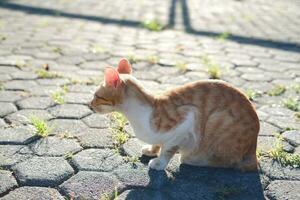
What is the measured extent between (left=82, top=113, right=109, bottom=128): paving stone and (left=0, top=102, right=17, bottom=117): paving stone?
778mm

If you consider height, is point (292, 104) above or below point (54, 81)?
above

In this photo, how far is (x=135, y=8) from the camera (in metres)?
10.4

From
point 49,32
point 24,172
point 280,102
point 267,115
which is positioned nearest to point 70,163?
point 24,172

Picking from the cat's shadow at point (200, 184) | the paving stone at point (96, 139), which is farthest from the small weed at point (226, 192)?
the paving stone at point (96, 139)

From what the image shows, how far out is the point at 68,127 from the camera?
13.5 feet

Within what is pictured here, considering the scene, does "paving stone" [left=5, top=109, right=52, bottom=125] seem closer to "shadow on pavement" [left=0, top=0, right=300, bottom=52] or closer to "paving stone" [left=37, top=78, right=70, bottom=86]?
"paving stone" [left=37, top=78, right=70, bottom=86]

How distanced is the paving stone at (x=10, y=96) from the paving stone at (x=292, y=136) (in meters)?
2.89

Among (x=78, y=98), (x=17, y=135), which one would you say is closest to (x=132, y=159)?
(x=17, y=135)

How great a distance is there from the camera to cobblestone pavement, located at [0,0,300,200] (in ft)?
10.6

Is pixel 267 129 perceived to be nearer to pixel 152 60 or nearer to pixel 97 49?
pixel 152 60

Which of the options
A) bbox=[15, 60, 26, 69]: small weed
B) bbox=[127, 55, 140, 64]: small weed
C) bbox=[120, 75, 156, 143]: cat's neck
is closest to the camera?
bbox=[120, 75, 156, 143]: cat's neck

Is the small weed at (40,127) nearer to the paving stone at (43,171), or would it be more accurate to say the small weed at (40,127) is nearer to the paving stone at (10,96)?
the paving stone at (43,171)

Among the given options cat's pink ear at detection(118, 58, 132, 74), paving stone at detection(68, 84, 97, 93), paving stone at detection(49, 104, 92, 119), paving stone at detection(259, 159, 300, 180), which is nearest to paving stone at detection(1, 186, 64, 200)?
cat's pink ear at detection(118, 58, 132, 74)

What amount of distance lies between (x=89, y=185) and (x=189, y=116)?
92cm
